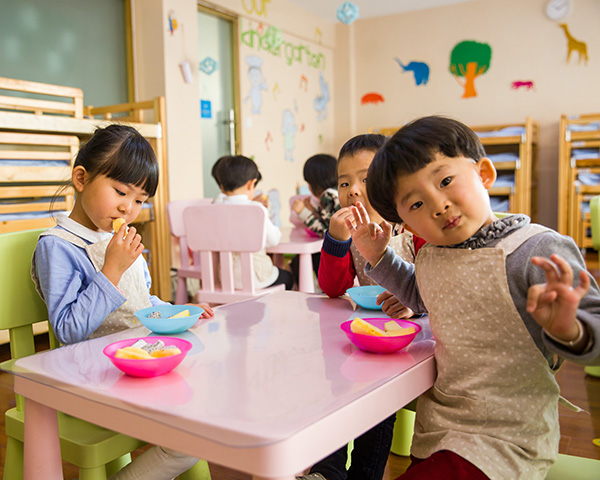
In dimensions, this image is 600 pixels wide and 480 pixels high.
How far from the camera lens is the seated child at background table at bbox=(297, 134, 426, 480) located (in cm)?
123

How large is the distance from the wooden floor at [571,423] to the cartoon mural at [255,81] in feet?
11.1

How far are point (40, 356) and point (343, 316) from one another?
540 millimetres

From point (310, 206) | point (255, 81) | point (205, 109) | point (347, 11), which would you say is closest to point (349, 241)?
point (310, 206)

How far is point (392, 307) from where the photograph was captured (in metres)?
1.13

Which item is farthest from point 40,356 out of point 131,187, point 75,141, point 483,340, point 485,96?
point 485,96

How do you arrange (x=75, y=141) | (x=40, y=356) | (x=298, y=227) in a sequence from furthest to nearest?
1. (x=298, y=227)
2. (x=75, y=141)
3. (x=40, y=356)

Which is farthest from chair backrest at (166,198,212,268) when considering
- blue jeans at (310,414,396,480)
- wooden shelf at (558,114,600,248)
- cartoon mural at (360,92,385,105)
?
cartoon mural at (360,92,385,105)

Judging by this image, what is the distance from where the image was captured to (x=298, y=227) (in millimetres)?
3332

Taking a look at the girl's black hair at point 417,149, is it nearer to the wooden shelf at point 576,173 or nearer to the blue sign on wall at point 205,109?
the blue sign on wall at point 205,109

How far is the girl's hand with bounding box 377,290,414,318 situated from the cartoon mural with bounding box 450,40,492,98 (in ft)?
18.9

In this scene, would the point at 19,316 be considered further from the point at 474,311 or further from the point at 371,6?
the point at 371,6

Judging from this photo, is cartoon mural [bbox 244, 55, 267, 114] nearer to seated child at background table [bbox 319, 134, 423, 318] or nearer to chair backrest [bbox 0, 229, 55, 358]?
seated child at background table [bbox 319, 134, 423, 318]

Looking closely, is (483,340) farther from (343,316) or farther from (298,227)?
(298,227)

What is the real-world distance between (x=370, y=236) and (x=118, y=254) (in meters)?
0.48
